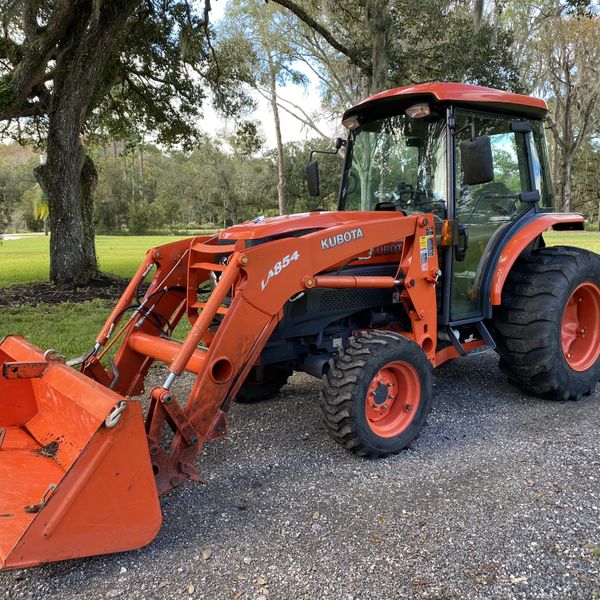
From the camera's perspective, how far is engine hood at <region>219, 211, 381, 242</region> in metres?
3.66

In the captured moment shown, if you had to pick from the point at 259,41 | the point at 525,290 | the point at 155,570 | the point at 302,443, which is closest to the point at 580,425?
the point at 525,290

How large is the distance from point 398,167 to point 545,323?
1752mm

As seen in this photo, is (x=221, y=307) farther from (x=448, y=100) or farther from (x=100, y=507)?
(x=448, y=100)

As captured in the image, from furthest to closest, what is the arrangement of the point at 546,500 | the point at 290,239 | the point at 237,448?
the point at 237,448 < the point at 290,239 < the point at 546,500

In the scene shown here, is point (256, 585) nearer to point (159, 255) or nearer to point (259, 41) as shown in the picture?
point (159, 255)

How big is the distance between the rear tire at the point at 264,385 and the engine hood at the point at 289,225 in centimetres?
130

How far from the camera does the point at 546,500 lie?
123 inches

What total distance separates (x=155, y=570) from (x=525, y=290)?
3511 mm

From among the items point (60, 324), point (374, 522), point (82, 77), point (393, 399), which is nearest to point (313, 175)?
point (393, 399)

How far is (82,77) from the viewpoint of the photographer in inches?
397

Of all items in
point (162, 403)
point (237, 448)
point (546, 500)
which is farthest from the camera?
point (237, 448)

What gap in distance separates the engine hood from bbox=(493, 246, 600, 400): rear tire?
1.53 metres

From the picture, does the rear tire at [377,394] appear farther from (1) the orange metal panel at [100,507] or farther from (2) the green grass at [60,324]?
(2) the green grass at [60,324]

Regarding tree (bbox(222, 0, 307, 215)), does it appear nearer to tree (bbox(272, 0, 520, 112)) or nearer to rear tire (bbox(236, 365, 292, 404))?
tree (bbox(272, 0, 520, 112))
